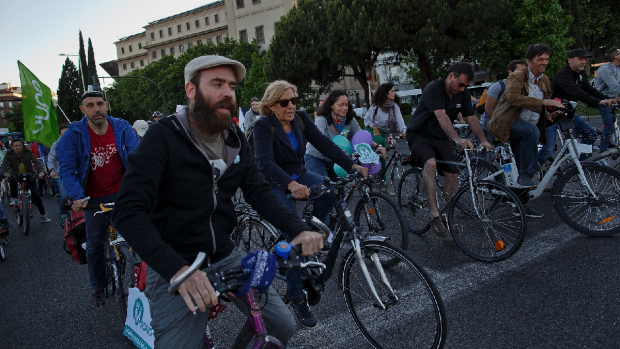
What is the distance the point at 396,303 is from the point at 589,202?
9.71 feet

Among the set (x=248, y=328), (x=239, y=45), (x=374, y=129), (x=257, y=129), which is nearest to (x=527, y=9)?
(x=374, y=129)

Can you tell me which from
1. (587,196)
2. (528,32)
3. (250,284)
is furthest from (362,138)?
(528,32)

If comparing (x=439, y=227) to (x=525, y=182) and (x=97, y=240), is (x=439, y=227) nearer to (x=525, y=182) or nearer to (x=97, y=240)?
(x=525, y=182)

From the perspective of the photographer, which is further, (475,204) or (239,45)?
(239,45)

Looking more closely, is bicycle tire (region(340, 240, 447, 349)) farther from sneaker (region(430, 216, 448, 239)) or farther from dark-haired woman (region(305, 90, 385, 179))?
dark-haired woman (region(305, 90, 385, 179))

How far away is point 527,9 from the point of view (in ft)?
89.4

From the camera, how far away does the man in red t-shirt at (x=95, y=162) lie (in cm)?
391

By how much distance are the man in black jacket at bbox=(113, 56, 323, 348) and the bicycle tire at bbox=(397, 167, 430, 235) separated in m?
3.51

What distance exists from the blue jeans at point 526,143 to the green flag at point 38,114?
660cm

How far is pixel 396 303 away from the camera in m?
2.77

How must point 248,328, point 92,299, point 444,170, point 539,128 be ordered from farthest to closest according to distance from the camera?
1. point 539,128
2. point 444,170
3. point 92,299
4. point 248,328

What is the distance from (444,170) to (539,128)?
5.36 feet

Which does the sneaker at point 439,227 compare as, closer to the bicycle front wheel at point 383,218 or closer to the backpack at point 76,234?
the bicycle front wheel at point 383,218

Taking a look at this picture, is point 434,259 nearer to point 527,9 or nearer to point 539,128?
point 539,128
